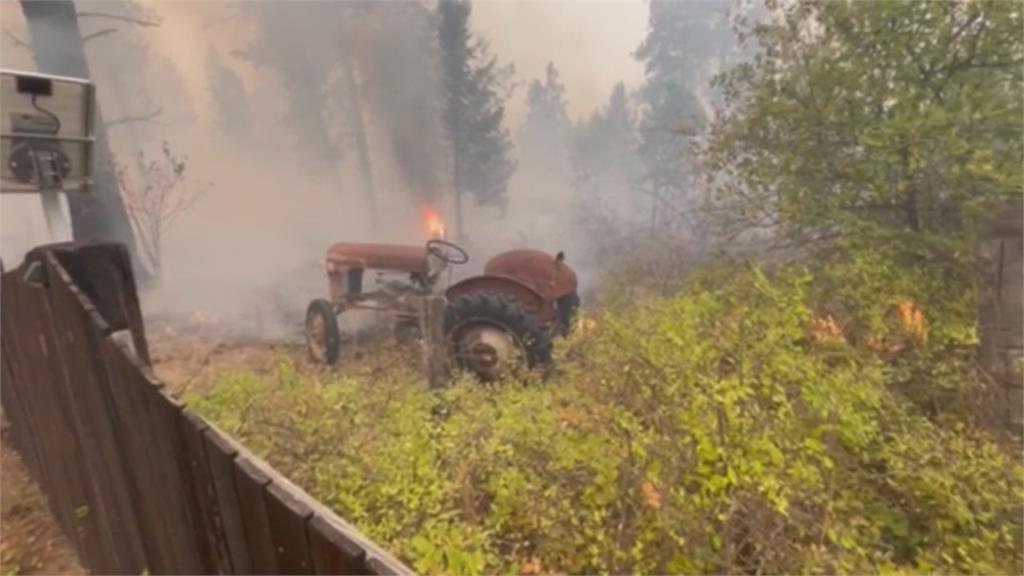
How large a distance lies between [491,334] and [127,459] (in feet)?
15.7

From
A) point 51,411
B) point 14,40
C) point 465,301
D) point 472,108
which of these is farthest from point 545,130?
point 51,411

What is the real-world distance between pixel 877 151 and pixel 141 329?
22.6 ft

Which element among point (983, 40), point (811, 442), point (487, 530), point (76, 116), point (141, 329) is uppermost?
point (983, 40)

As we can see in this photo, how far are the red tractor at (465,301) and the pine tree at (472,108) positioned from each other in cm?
1160

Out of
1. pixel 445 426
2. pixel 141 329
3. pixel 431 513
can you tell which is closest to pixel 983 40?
pixel 445 426

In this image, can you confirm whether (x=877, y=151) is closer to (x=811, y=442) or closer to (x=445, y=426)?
(x=811, y=442)

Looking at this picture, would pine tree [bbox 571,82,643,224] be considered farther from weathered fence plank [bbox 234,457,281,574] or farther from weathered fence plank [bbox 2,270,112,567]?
weathered fence plank [bbox 234,457,281,574]

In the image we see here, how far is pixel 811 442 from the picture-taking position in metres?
3.08

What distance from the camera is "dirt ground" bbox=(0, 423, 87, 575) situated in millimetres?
2688

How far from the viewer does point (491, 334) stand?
20.9ft

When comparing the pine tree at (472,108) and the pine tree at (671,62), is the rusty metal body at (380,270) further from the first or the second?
the pine tree at (671,62)

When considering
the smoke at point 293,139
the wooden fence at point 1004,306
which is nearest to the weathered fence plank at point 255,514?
the wooden fence at point 1004,306

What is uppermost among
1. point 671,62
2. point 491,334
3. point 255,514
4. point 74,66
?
point 671,62

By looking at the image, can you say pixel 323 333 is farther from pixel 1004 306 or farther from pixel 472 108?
pixel 472 108
